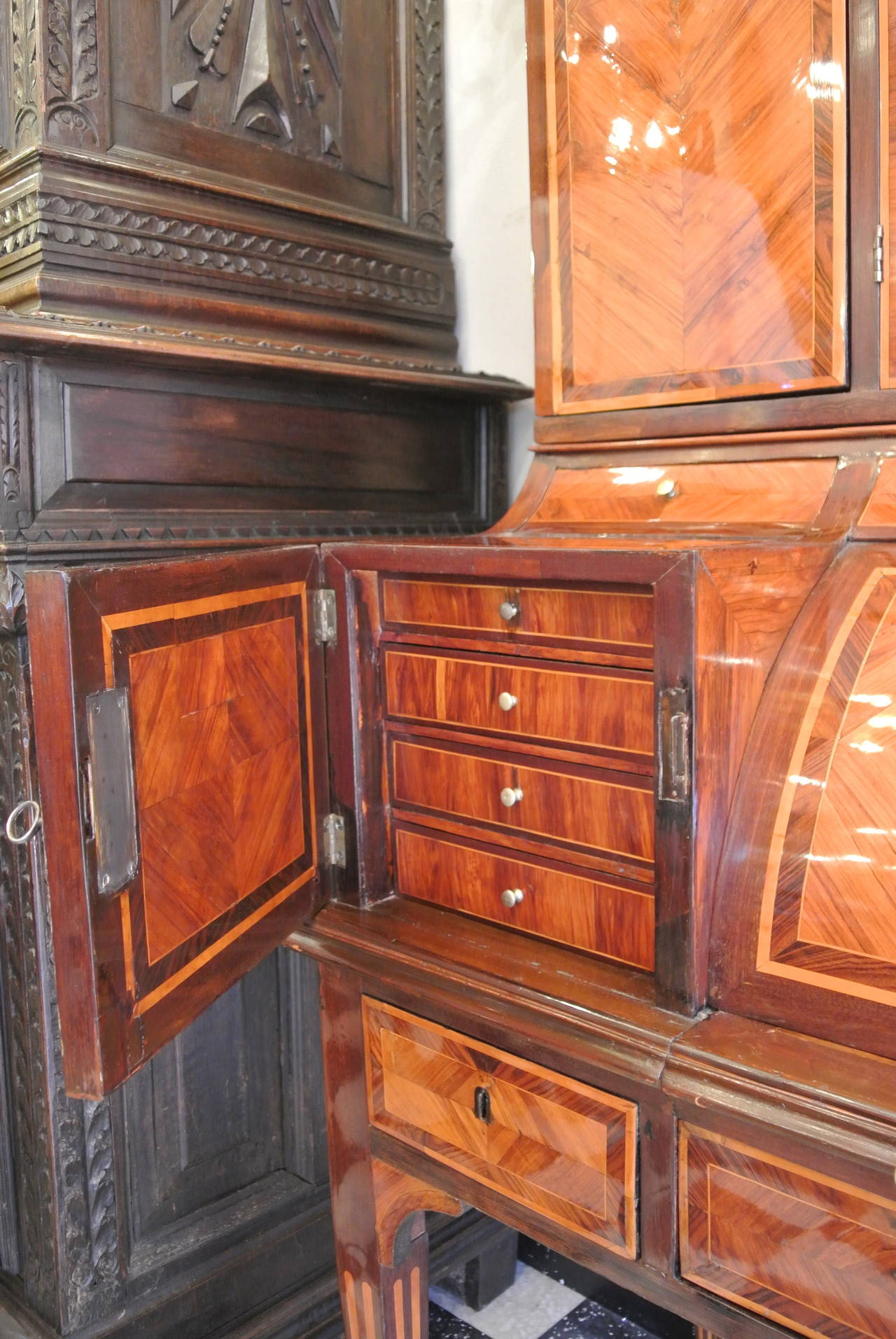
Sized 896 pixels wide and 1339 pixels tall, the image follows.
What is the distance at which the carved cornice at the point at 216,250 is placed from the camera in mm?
1474

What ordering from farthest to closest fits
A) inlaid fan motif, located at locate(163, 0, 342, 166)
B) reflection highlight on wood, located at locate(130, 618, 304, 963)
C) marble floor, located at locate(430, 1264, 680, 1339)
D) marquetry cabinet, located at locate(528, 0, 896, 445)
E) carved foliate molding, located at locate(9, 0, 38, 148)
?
1. marble floor, located at locate(430, 1264, 680, 1339)
2. inlaid fan motif, located at locate(163, 0, 342, 166)
3. carved foliate molding, located at locate(9, 0, 38, 148)
4. marquetry cabinet, located at locate(528, 0, 896, 445)
5. reflection highlight on wood, located at locate(130, 618, 304, 963)

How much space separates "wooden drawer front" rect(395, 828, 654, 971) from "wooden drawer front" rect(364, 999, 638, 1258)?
15cm

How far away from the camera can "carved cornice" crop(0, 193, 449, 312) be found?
1.47 meters

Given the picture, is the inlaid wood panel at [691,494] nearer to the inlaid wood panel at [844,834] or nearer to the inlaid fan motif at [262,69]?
the inlaid wood panel at [844,834]

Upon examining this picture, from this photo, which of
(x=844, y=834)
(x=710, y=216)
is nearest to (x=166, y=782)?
(x=844, y=834)

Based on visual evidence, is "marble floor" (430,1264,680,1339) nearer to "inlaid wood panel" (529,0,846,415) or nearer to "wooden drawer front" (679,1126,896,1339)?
"wooden drawer front" (679,1126,896,1339)

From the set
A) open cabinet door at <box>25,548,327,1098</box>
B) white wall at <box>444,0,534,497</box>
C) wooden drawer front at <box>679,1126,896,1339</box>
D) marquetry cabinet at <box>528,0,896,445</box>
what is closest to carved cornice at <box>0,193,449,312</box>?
white wall at <box>444,0,534,497</box>

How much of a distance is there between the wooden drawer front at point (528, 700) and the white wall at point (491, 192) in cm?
85

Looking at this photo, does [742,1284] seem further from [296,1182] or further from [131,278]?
[131,278]

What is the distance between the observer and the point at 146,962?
3.20 ft

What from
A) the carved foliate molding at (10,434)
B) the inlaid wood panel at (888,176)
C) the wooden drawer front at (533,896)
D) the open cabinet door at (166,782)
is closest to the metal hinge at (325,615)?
the open cabinet door at (166,782)

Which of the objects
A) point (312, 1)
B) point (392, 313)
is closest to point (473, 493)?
point (392, 313)

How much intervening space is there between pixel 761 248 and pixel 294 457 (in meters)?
0.76

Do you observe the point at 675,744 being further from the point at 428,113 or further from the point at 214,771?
the point at 428,113
